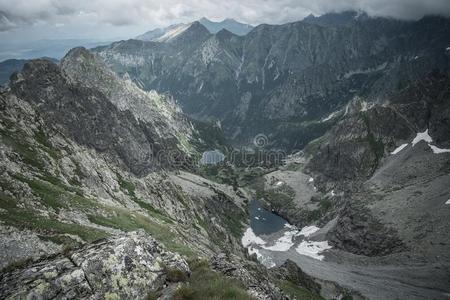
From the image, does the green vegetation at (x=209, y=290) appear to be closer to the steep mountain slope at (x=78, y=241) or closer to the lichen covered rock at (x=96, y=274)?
the steep mountain slope at (x=78, y=241)

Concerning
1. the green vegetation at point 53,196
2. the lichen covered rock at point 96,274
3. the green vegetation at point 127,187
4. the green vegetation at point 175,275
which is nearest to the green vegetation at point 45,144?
the green vegetation at point 127,187

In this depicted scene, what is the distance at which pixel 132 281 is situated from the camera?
2047 centimetres

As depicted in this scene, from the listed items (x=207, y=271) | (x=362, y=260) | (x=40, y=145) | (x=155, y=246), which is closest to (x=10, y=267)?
(x=155, y=246)

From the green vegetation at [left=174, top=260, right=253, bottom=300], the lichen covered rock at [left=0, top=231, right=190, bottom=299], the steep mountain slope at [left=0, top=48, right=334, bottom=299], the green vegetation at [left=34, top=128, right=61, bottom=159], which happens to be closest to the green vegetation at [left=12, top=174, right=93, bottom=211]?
the steep mountain slope at [left=0, top=48, right=334, bottom=299]

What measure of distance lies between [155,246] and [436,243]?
580 feet

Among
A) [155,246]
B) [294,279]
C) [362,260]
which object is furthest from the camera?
[362,260]

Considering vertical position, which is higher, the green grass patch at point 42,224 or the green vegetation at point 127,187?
the green grass patch at point 42,224

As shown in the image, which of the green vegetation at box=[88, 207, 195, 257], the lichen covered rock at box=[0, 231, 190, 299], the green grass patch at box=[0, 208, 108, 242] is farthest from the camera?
the green vegetation at box=[88, 207, 195, 257]

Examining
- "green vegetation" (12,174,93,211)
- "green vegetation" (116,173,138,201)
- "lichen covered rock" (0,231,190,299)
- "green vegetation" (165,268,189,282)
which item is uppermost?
"lichen covered rock" (0,231,190,299)

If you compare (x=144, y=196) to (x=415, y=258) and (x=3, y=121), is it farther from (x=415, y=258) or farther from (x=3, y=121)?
(x=415, y=258)

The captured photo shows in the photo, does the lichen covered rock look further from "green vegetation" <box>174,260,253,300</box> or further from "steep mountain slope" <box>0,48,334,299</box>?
"green vegetation" <box>174,260,253,300</box>

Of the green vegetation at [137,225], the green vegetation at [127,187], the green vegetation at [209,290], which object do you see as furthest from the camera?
the green vegetation at [127,187]

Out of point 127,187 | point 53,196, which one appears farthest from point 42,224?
point 127,187

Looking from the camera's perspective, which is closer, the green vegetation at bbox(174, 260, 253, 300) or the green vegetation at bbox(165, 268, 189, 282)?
the green vegetation at bbox(174, 260, 253, 300)
